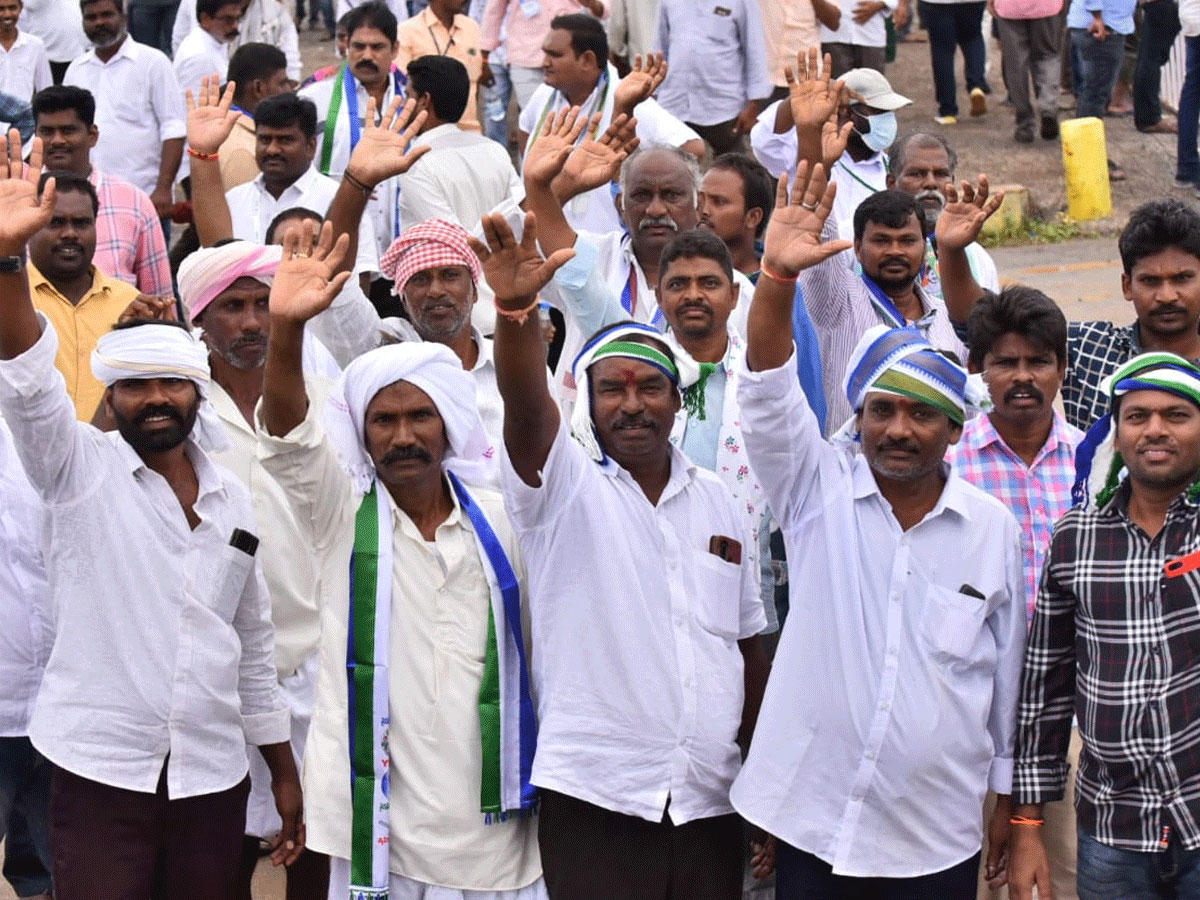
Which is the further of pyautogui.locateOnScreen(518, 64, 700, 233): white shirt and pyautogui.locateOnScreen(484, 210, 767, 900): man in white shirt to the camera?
pyautogui.locateOnScreen(518, 64, 700, 233): white shirt

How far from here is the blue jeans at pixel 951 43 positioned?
1466 centimetres

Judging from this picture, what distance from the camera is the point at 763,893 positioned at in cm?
535

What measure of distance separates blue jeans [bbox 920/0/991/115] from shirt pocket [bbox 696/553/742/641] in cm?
1078

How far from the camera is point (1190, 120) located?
44.3ft

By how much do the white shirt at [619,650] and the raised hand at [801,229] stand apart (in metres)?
0.66

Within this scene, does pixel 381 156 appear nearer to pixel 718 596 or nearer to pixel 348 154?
pixel 718 596

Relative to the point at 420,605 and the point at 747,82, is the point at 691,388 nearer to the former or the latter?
the point at 420,605

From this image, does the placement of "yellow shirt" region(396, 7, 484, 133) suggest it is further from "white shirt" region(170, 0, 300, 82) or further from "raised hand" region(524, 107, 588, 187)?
"raised hand" region(524, 107, 588, 187)

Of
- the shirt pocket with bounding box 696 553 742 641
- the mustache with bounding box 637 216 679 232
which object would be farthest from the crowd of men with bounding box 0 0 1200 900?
the mustache with bounding box 637 216 679 232

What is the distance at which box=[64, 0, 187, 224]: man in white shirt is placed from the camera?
10.5 metres

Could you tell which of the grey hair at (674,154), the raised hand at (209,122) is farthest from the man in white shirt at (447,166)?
the raised hand at (209,122)

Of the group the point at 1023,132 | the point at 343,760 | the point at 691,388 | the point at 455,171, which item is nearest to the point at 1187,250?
the point at 691,388

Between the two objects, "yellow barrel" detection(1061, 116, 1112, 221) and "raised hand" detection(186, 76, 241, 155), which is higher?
"raised hand" detection(186, 76, 241, 155)

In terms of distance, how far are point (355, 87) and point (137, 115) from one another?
1.94 metres
